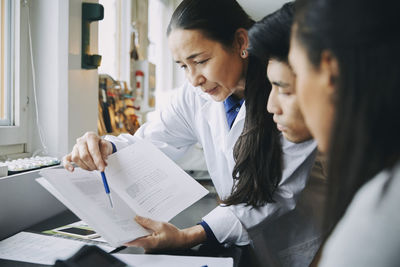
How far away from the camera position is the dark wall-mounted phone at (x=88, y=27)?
4.67 feet

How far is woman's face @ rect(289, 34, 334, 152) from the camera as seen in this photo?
0.45 metres

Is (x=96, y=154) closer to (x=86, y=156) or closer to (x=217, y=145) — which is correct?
(x=86, y=156)

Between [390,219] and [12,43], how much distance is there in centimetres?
134

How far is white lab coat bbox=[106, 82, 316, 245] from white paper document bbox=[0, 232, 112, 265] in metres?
0.36

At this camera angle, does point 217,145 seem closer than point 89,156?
No

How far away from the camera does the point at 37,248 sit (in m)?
0.81

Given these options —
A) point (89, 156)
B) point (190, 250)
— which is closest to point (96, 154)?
point (89, 156)

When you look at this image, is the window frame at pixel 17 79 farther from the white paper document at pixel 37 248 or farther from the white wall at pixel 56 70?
the white paper document at pixel 37 248

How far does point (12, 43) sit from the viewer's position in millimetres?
1291

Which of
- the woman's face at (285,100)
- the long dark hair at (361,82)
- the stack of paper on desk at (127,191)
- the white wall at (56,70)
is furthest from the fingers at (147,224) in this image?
the white wall at (56,70)

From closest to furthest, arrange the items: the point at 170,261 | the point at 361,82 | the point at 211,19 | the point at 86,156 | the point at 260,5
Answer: the point at 361,82, the point at 170,261, the point at 86,156, the point at 211,19, the point at 260,5

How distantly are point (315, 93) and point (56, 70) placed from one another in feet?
3.75

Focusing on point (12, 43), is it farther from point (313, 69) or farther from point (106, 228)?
point (313, 69)

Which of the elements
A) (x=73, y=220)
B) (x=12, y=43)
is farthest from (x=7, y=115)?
(x=73, y=220)
